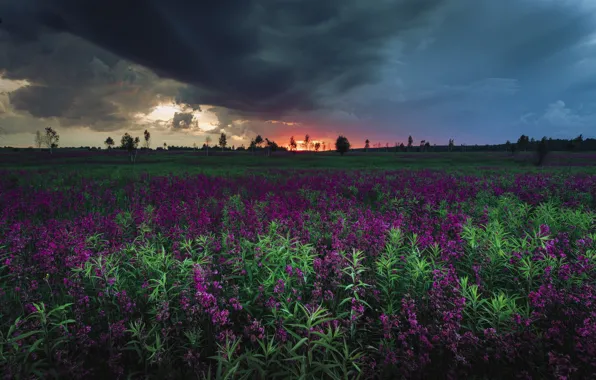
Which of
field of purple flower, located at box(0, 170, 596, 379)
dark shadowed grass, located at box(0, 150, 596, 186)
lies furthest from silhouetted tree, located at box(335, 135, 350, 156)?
field of purple flower, located at box(0, 170, 596, 379)

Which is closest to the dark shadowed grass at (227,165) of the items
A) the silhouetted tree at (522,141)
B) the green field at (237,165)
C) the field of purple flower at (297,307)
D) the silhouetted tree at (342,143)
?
the green field at (237,165)

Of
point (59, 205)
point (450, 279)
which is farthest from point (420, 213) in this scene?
point (59, 205)

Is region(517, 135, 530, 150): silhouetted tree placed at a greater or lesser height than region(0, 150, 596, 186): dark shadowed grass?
greater

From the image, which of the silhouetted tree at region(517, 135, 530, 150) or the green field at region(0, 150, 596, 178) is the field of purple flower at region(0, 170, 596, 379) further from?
the silhouetted tree at region(517, 135, 530, 150)

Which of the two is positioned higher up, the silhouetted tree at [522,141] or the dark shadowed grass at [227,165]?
the silhouetted tree at [522,141]

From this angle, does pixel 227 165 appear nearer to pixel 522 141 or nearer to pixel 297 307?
pixel 297 307

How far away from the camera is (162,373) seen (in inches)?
107

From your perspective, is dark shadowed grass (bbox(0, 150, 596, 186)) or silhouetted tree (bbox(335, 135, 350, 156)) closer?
dark shadowed grass (bbox(0, 150, 596, 186))

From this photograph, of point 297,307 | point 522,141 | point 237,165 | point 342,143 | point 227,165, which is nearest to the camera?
point 297,307

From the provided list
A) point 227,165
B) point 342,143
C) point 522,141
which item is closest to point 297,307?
point 227,165

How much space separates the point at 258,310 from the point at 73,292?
2263 millimetres

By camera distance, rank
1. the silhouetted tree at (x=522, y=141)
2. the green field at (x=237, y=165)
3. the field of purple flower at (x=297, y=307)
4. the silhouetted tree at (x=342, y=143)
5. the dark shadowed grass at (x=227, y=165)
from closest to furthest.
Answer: the field of purple flower at (x=297, y=307) → the dark shadowed grass at (x=227, y=165) → the green field at (x=237, y=165) → the silhouetted tree at (x=342, y=143) → the silhouetted tree at (x=522, y=141)

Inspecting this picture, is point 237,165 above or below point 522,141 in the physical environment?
below

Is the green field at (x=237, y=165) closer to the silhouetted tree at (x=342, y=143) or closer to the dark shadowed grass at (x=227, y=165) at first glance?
the dark shadowed grass at (x=227, y=165)
